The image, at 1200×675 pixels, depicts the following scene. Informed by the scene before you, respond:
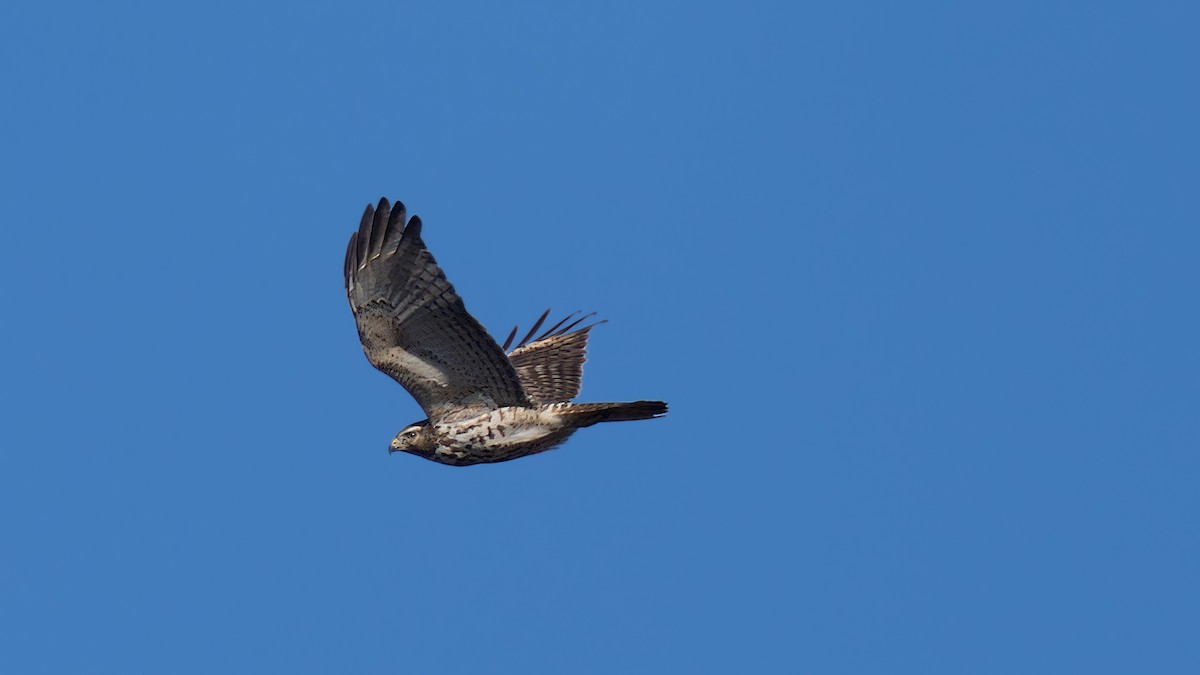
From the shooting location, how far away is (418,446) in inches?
595

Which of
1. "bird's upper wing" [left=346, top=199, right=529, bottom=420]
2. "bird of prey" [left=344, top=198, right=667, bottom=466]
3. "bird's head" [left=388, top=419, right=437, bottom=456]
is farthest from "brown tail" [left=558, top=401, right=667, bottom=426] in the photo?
"bird's head" [left=388, top=419, right=437, bottom=456]

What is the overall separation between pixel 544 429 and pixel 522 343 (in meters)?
3.60

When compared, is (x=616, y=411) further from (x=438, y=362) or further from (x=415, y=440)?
(x=415, y=440)

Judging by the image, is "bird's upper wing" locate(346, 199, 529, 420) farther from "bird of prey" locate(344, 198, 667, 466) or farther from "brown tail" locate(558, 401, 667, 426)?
"brown tail" locate(558, 401, 667, 426)

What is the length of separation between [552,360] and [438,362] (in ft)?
11.4

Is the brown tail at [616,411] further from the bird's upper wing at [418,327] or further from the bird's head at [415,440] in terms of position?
the bird's head at [415,440]

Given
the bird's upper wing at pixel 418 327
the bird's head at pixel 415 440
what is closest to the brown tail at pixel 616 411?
the bird's upper wing at pixel 418 327

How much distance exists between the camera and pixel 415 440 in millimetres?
15109

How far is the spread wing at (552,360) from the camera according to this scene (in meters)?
17.4

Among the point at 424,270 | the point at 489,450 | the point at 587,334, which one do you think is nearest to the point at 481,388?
the point at 489,450

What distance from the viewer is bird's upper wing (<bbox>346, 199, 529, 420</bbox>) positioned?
539 inches

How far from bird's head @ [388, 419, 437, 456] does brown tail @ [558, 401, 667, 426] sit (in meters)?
1.24

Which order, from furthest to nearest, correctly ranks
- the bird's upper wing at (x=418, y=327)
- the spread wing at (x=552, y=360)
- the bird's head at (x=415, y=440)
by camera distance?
the spread wing at (x=552, y=360) → the bird's head at (x=415, y=440) → the bird's upper wing at (x=418, y=327)

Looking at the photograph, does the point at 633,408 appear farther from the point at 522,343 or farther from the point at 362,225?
the point at 522,343
